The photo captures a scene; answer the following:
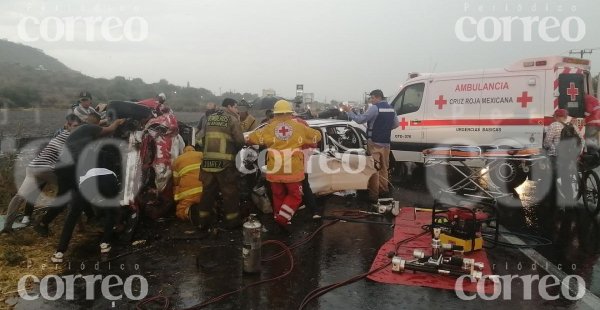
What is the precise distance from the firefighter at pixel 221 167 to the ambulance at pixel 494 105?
4.94 m

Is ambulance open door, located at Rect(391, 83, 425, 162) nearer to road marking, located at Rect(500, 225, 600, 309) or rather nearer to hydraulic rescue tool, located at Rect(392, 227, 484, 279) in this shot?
road marking, located at Rect(500, 225, 600, 309)

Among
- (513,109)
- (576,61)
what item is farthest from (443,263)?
(576,61)

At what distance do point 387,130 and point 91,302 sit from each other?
223 inches

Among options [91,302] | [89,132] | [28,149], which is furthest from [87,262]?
[28,149]

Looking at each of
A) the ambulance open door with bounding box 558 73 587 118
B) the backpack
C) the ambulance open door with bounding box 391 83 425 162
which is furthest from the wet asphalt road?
the ambulance open door with bounding box 391 83 425 162

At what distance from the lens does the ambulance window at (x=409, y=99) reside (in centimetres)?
1002

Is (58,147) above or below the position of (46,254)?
above

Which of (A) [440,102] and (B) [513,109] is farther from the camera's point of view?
(A) [440,102]

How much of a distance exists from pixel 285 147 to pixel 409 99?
5384mm

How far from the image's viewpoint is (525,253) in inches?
207

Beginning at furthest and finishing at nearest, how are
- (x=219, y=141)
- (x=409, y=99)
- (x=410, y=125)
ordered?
(x=409, y=99), (x=410, y=125), (x=219, y=141)

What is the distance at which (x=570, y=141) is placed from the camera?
23.1 ft

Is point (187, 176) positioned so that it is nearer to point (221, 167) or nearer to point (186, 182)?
point (186, 182)

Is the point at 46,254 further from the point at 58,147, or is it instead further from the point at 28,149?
the point at 28,149
